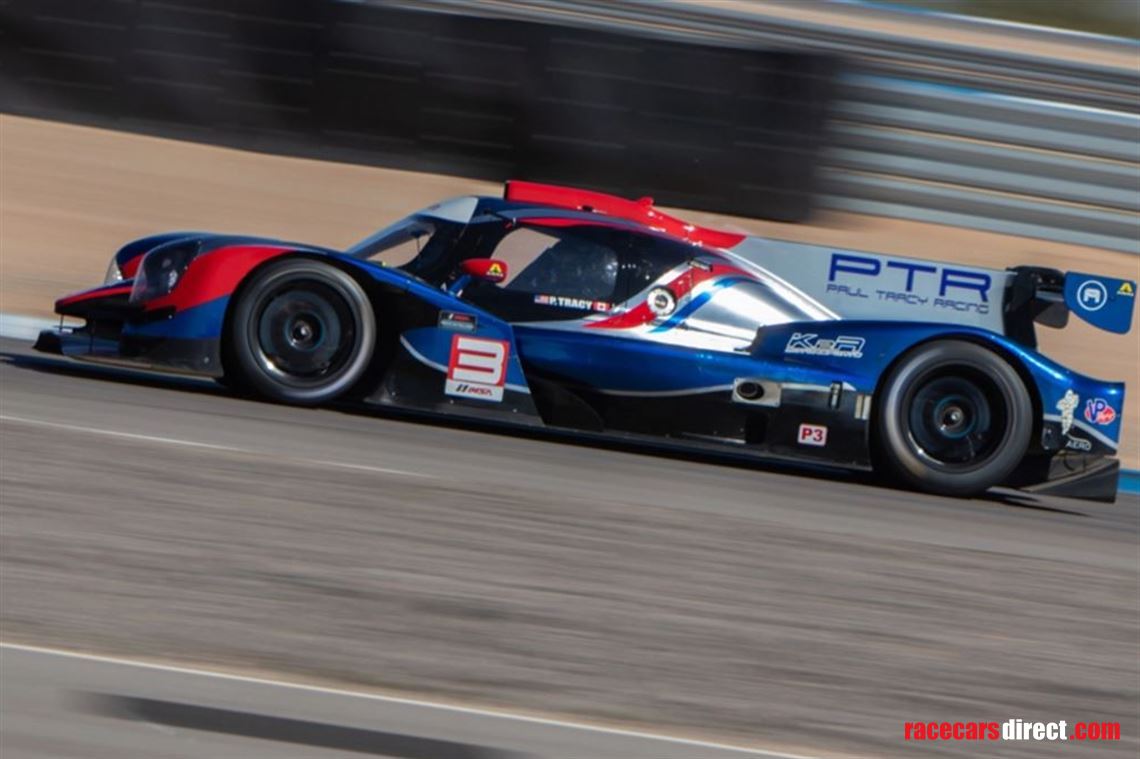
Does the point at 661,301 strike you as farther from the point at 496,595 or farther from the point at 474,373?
the point at 496,595

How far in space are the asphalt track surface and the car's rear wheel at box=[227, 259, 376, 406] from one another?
17 cm

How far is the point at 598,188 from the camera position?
1148cm

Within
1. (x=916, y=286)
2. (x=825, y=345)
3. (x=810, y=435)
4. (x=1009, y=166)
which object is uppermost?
(x=1009, y=166)

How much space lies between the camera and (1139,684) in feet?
15.8

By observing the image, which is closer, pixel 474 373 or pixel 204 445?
pixel 204 445

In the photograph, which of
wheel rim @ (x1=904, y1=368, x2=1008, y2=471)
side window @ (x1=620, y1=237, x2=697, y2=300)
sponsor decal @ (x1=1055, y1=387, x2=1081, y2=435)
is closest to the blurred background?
wheel rim @ (x1=904, y1=368, x2=1008, y2=471)

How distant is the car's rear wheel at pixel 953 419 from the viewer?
302 inches

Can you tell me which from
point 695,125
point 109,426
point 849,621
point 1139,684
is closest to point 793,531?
point 849,621

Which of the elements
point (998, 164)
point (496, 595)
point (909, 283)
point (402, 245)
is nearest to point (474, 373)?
point (402, 245)

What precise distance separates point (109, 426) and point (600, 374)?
7.33 feet

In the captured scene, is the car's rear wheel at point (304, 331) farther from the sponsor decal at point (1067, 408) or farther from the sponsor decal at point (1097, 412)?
the sponsor decal at point (1097, 412)

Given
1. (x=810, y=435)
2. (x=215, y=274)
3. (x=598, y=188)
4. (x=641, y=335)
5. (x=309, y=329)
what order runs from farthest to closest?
1. (x=598, y=188)
2. (x=641, y=335)
3. (x=810, y=435)
4. (x=309, y=329)
5. (x=215, y=274)

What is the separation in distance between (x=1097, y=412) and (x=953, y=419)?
680 mm

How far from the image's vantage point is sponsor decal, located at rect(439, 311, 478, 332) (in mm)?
7441
